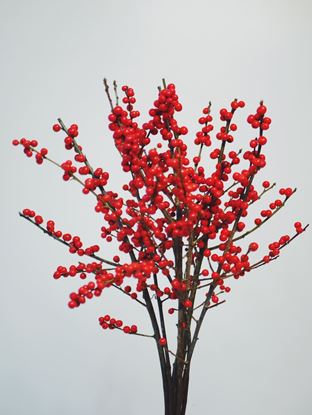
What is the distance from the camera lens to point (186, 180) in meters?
0.79

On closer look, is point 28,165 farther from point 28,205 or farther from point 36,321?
point 36,321

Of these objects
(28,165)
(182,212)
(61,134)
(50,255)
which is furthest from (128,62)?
(182,212)

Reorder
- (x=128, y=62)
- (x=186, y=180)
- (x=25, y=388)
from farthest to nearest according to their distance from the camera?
(x=128, y=62) → (x=25, y=388) → (x=186, y=180)

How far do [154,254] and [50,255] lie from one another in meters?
0.76

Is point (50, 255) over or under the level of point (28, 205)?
under

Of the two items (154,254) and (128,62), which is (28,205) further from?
(154,254)

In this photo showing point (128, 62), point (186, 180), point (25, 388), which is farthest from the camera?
point (128, 62)

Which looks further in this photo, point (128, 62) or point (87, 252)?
point (128, 62)

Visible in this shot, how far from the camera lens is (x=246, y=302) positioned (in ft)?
5.28

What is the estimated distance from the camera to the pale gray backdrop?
153 centimetres

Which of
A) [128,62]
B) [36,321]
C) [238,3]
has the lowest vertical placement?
[36,321]

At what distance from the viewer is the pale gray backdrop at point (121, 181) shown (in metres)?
1.53

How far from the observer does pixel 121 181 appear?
1.62m

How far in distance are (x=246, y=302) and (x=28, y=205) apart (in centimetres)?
63
